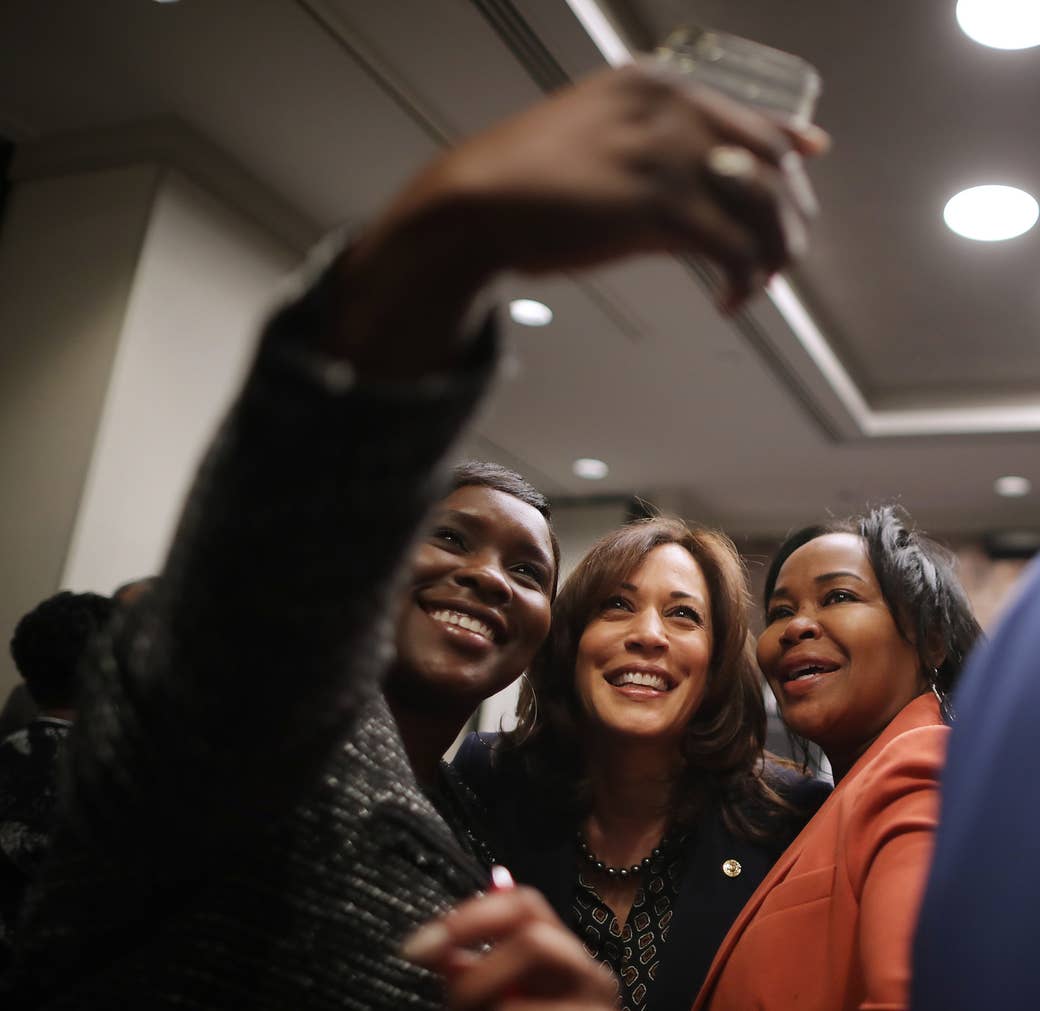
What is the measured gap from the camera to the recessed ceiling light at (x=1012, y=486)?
18.2 ft

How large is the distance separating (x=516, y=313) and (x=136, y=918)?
3.62 metres

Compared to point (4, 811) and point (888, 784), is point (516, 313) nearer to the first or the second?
point (4, 811)

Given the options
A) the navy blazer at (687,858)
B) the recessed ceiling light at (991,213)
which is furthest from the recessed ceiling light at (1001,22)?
the navy blazer at (687,858)

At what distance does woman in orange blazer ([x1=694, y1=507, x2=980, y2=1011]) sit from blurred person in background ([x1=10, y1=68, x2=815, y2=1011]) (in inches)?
17.8

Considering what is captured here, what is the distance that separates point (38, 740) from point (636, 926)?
1.17 metres

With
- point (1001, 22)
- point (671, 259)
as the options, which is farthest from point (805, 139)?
point (671, 259)

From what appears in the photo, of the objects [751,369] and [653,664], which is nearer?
[653,664]

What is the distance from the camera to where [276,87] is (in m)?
3.01

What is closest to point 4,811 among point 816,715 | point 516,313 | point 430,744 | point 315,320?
point 430,744

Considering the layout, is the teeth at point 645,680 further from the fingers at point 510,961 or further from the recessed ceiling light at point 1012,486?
the recessed ceiling light at point 1012,486

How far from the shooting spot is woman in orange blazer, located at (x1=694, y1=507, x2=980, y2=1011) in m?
1.06

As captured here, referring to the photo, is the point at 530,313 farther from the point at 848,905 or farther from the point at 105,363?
the point at 848,905

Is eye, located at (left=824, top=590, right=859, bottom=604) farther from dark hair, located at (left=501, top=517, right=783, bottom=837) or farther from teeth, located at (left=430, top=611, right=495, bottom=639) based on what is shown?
teeth, located at (left=430, top=611, right=495, bottom=639)

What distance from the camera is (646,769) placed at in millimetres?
2064
